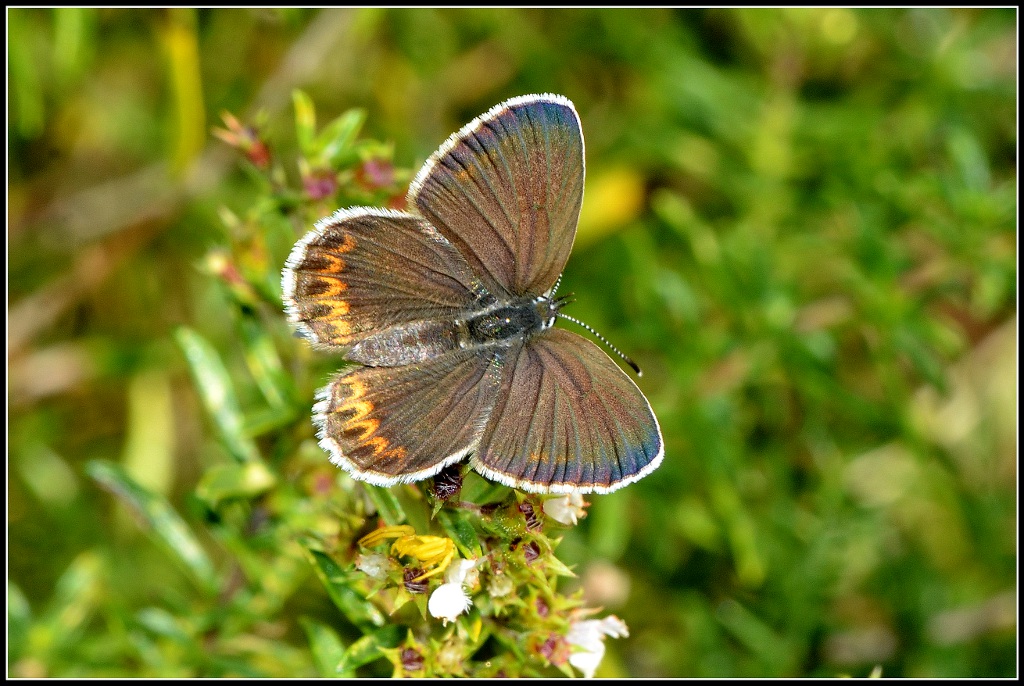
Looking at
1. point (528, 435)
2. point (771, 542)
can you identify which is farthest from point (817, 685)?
point (528, 435)

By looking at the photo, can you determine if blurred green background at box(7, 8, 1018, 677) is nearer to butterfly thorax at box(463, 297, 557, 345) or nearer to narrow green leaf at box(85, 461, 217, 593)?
narrow green leaf at box(85, 461, 217, 593)

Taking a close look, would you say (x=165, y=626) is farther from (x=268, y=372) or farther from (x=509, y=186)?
(x=509, y=186)

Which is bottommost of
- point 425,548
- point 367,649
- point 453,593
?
point 367,649

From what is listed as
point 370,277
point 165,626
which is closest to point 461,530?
point 370,277

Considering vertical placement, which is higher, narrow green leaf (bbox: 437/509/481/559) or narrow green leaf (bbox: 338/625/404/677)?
narrow green leaf (bbox: 437/509/481/559)

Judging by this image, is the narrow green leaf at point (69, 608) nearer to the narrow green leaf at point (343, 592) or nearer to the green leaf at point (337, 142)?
the narrow green leaf at point (343, 592)

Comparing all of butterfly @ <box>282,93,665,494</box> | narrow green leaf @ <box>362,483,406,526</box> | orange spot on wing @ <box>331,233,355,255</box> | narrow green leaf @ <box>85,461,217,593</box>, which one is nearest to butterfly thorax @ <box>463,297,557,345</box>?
butterfly @ <box>282,93,665,494</box>
